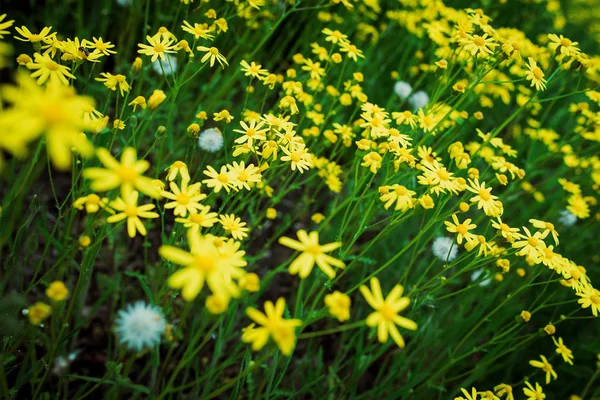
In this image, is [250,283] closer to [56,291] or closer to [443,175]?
[56,291]

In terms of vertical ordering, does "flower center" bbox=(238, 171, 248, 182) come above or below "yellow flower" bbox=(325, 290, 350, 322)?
Answer: below

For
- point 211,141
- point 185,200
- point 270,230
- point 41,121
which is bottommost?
point 270,230

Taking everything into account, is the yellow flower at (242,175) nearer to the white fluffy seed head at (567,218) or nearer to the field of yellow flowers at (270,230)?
the field of yellow flowers at (270,230)

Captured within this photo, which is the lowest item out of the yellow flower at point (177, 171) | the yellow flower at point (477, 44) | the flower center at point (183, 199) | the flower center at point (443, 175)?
the yellow flower at point (177, 171)

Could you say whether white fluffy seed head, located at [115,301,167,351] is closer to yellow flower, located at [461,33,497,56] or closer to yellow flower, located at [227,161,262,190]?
yellow flower, located at [227,161,262,190]

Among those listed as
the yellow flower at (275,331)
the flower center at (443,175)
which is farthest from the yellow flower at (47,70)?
the flower center at (443,175)

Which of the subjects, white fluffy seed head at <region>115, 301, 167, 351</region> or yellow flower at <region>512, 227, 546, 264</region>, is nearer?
white fluffy seed head at <region>115, 301, 167, 351</region>

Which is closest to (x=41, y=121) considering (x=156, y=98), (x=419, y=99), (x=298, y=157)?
(x=156, y=98)

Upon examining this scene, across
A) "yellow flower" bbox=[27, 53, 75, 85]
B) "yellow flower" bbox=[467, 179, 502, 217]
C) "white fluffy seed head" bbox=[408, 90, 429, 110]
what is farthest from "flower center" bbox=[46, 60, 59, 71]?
"white fluffy seed head" bbox=[408, 90, 429, 110]

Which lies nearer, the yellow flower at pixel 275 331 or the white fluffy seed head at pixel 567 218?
the yellow flower at pixel 275 331
